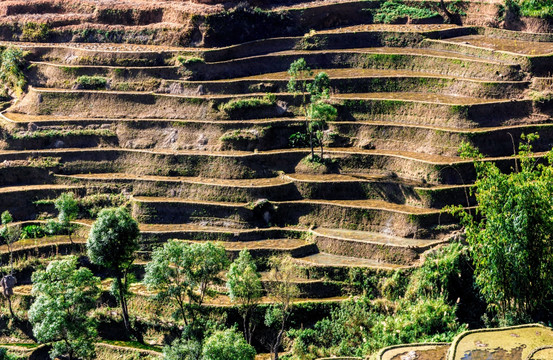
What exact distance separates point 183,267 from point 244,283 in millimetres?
2885

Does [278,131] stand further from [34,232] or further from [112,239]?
[34,232]

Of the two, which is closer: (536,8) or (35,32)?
(536,8)

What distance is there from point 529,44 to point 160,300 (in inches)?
→ 999

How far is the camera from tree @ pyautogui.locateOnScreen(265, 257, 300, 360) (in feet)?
118

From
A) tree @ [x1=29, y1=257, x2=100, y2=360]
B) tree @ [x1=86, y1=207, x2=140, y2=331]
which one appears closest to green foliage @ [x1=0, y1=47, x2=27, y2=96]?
tree @ [x1=86, y1=207, x2=140, y2=331]

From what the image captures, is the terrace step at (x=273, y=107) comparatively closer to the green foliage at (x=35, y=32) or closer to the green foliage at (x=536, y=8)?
the green foliage at (x=35, y=32)

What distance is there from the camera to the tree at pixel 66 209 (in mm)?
41531

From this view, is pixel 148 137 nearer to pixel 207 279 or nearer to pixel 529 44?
pixel 207 279

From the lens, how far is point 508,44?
152 ft

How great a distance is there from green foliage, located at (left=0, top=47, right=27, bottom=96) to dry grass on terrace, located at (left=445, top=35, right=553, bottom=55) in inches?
1046

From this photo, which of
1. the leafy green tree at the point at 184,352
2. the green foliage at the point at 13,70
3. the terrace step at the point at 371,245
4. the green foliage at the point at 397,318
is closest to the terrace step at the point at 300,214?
the terrace step at the point at 371,245

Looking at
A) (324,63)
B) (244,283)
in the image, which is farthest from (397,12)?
(244,283)

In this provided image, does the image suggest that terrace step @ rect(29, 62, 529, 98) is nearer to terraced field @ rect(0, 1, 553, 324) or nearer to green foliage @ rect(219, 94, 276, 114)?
terraced field @ rect(0, 1, 553, 324)

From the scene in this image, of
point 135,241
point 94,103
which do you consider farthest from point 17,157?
point 135,241
